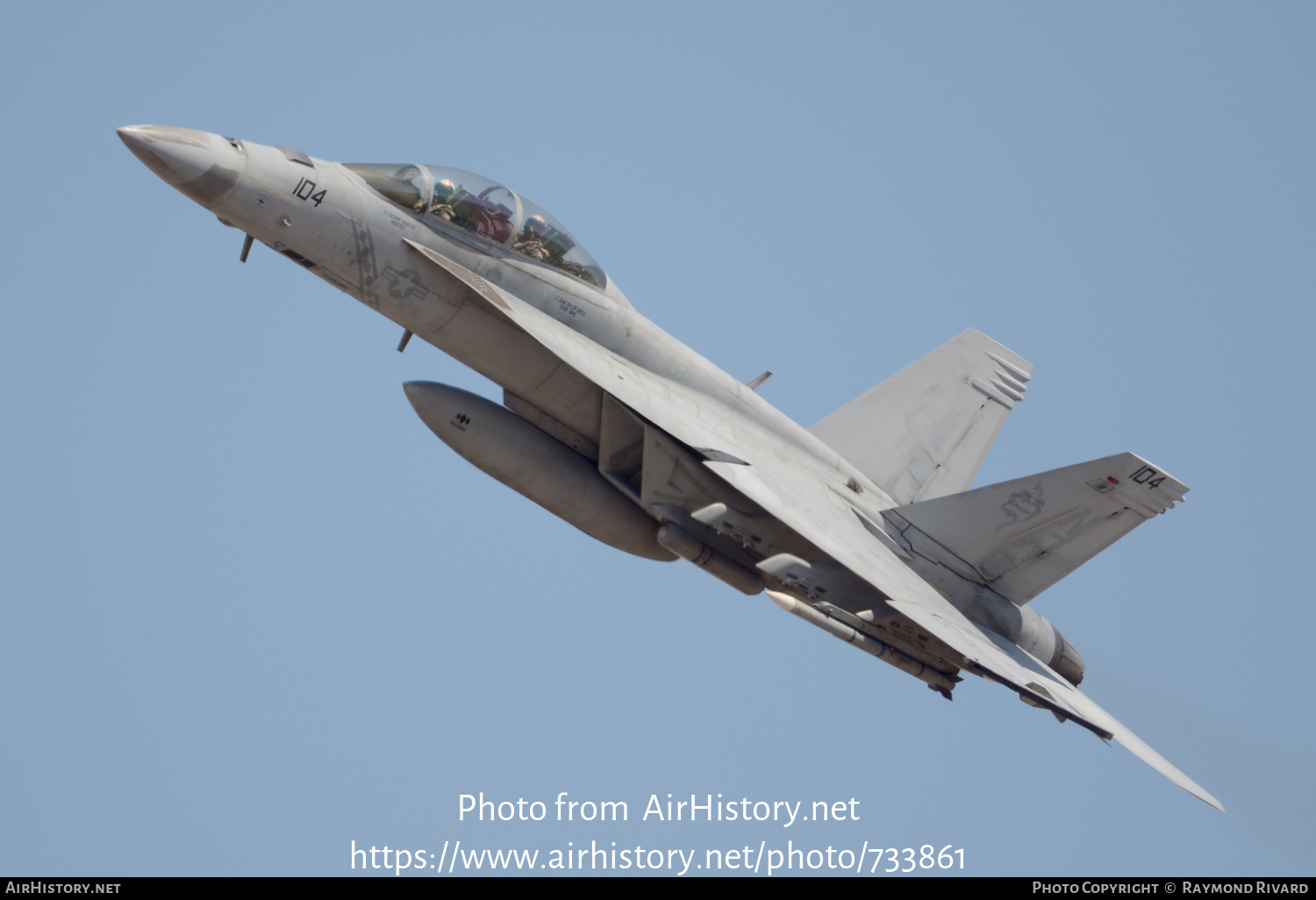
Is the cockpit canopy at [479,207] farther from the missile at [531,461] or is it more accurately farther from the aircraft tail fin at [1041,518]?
the aircraft tail fin at [1041,518]

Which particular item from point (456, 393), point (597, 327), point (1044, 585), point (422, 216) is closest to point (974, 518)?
point (1044, 585)

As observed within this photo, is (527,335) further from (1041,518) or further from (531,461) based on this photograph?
(1041,518)

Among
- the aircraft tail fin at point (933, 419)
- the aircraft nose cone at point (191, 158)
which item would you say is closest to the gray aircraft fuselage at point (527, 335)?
the aircraft nose cone at point (191, 158)

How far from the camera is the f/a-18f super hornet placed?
12.8 m

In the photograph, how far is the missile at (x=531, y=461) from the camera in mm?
13727

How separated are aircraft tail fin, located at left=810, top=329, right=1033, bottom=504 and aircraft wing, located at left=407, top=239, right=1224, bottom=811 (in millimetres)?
1849

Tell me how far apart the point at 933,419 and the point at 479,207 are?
6.73 meters

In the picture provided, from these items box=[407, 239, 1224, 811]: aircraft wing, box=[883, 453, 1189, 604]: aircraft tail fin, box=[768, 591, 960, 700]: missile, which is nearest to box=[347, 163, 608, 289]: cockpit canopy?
box=[407, 239, 1224, 811]: aircraft wing

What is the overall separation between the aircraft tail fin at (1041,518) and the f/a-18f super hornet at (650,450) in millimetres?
21

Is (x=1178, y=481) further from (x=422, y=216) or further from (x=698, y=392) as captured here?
(x=422, y=216)

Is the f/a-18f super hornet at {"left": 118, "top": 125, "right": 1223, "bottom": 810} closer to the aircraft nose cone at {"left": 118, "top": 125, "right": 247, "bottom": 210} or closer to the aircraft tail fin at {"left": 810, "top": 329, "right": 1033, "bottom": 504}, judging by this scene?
the aircraft nose cone at {"left": 118, "top": 125, "right": 247, "bottom": 210}

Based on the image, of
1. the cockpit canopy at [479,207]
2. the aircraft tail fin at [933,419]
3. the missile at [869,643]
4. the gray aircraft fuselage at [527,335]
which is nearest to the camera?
the gray aircraft fuselage at [527,335]

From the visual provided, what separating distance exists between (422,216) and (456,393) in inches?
72.3
